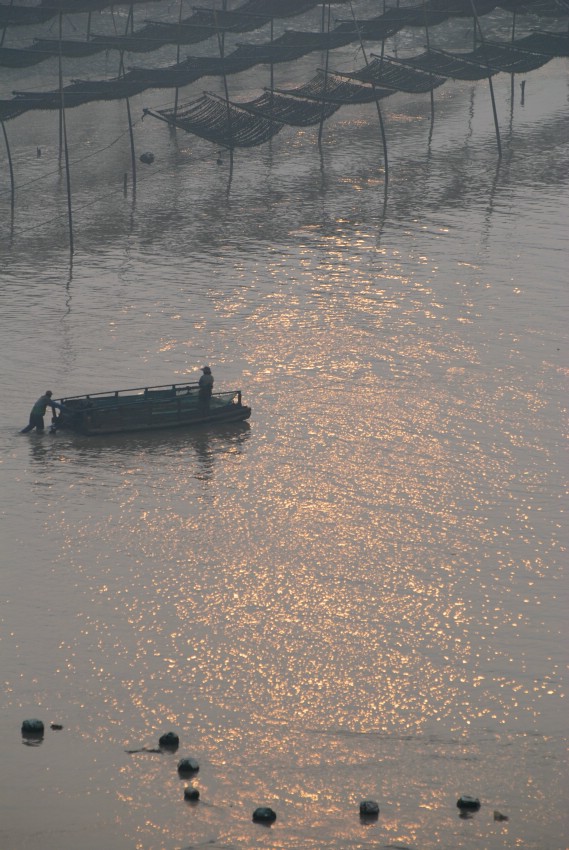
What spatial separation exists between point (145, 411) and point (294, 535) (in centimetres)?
853

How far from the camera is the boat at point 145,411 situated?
137ft

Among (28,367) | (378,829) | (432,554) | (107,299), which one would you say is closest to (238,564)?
(432,554)

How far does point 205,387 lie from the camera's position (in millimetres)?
42656

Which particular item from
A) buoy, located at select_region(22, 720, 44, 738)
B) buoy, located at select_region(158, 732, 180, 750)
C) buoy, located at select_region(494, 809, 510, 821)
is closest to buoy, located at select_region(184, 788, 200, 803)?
buoy, located at select_region(158, 732, 180, 750)

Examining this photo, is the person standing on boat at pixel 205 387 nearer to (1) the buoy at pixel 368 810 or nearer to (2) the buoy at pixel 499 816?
(1) the buoy at pixel 368 810

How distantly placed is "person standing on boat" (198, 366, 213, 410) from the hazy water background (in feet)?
3.77

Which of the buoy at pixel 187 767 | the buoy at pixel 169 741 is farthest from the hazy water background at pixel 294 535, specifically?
the buoy at pixel 169 741

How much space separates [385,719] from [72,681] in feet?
21.8

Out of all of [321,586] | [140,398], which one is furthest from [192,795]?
[140,398]

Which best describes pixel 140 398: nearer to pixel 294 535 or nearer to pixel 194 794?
pixel 294 535

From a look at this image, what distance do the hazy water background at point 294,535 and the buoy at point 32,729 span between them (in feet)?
0.99

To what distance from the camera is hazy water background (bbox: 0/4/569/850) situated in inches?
1006

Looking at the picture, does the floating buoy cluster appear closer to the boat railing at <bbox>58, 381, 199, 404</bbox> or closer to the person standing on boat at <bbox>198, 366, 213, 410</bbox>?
the boat railing at <bbox>58, 381, 199, 404</bbox>

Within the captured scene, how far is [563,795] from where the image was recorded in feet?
83.7
